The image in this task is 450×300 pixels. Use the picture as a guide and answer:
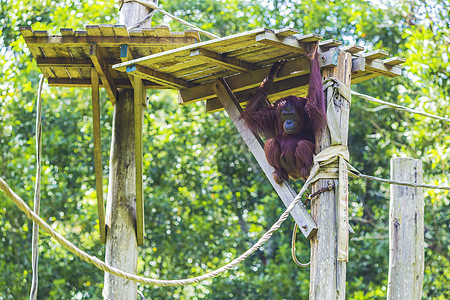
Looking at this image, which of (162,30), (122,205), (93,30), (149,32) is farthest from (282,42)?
(122,205)

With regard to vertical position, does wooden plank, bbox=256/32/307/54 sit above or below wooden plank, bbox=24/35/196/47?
below

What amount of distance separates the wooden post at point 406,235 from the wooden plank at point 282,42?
1.59 m

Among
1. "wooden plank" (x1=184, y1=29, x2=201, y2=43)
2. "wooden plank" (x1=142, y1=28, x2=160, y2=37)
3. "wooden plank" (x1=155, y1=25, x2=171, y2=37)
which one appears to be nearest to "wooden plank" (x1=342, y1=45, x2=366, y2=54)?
"wooden plank" (x1=184, y1=29, x2=201, y2=43)

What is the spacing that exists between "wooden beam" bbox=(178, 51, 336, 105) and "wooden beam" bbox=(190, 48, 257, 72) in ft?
0.34

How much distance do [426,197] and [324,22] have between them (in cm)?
321

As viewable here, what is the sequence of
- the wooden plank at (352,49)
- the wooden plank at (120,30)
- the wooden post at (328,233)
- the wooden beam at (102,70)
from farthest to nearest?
the wooden beam at (102,70) → the wooden plank at (120,30) → the wooden plank at (352,49) → the wooden post at (328,233)

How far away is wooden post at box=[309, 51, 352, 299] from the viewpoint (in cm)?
410

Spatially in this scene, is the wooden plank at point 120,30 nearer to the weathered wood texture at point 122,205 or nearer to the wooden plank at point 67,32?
the wooden plank at point 67,32

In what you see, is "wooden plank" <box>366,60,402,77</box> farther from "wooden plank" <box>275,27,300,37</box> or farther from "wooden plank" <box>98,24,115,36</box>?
"wooden plank" <box>98,24,115,36</box>

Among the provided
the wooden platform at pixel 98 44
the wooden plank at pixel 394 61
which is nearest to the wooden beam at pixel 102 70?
the wooden platform at pixel 98 44

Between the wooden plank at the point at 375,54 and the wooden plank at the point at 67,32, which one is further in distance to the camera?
the wooden plank at the point at 67,32

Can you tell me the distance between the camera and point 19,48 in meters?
10.3

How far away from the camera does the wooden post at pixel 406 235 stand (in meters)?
5.31

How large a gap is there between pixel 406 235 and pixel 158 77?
240 cm
